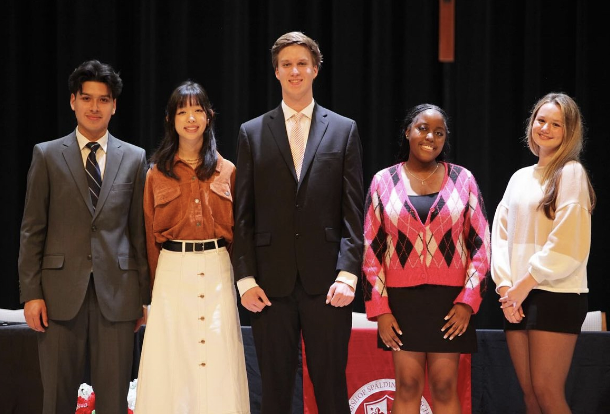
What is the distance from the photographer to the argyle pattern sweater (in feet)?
10.2

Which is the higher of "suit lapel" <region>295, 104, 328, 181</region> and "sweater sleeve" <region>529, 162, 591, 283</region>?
"suit lapel" <region>295, 104, 328, 181</region>

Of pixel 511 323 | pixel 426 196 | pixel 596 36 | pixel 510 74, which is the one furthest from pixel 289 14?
pixel 511 323

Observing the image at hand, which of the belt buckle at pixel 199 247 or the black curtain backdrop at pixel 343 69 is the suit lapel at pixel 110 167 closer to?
the belt buckle at pixel 199 247

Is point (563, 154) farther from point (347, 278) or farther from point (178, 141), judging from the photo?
point (178, 141)

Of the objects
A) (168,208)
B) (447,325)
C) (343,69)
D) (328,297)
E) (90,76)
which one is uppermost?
(343,69)

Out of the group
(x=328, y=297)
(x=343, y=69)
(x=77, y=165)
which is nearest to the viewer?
(x=328, y=297)

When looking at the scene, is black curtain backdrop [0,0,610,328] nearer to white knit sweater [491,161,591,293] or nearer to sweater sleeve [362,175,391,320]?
white knit sweater [491,161,591,293]

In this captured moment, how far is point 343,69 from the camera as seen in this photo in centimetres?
560

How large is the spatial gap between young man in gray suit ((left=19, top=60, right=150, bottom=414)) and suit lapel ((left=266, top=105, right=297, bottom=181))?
66cm

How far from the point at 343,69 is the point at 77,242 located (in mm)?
2941

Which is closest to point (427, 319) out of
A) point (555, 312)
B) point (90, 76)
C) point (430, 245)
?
point (430, 245)

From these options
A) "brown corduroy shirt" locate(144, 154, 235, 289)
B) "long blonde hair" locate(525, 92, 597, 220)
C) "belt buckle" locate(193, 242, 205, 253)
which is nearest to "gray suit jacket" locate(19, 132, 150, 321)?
"brown corduroy shirt" locate(144, 154, 235, 289)

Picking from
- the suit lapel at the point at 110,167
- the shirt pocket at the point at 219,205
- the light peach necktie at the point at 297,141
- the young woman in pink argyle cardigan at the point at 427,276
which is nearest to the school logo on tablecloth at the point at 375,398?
the young woman in pink argyle cardigan at the point at 427,276

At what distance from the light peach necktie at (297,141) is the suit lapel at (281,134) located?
29mm
